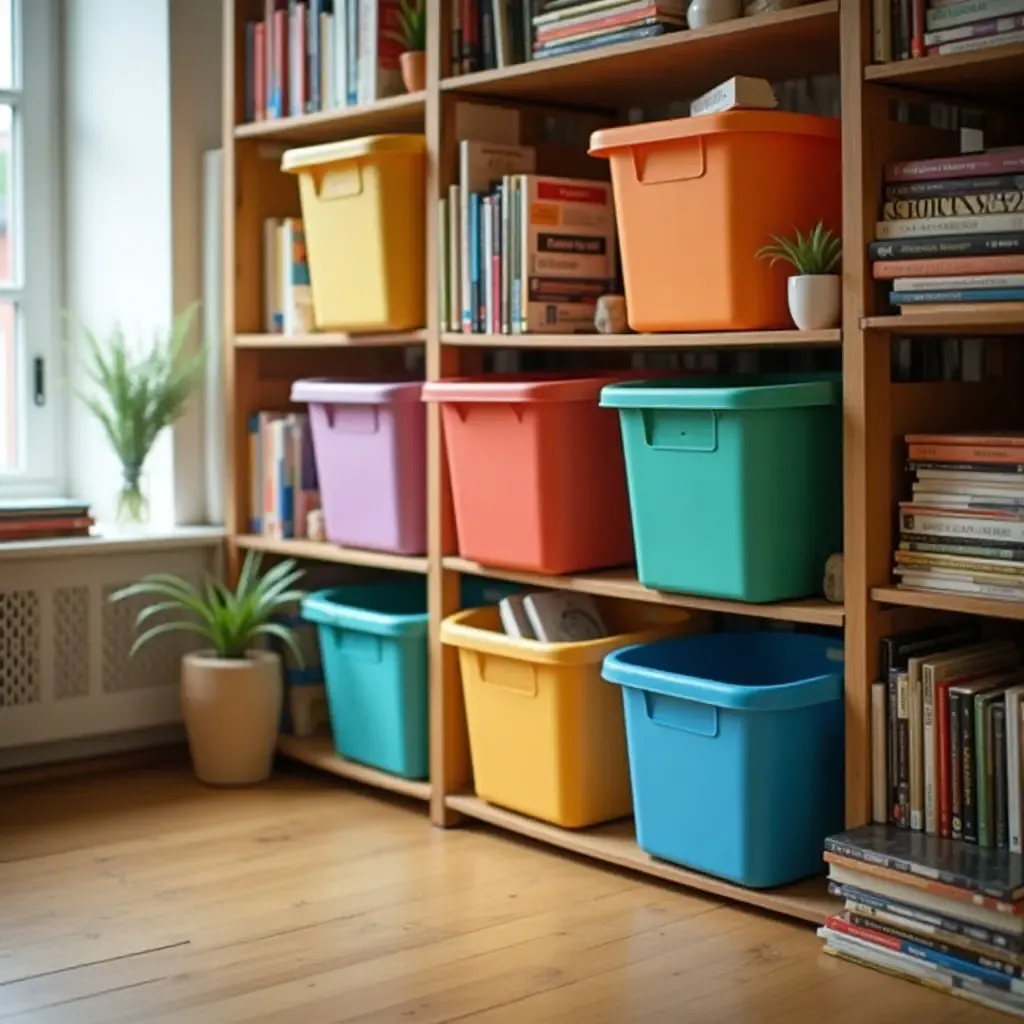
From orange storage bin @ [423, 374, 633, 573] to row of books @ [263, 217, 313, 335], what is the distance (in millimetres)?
590

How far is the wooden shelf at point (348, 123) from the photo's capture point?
3.28 m

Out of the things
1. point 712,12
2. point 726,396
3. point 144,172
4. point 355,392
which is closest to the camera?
point 726,396

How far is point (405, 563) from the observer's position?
3.30 m

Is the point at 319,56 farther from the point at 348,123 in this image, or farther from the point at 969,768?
the point at 969,768

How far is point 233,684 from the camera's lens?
348 centimetres

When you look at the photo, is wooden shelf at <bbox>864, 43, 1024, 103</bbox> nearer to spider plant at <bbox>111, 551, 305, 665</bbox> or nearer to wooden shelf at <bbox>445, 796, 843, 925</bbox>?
wooden shelf at <bbox>445, 796, 843, 925</bbox>

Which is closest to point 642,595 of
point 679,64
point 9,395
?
point 679,64

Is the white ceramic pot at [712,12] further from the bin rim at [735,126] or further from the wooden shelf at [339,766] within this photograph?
the wooden shelf at [339,766]

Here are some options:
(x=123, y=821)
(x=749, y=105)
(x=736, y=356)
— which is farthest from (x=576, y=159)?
(x=123, y=821)

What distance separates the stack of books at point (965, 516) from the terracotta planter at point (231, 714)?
1.49 meters

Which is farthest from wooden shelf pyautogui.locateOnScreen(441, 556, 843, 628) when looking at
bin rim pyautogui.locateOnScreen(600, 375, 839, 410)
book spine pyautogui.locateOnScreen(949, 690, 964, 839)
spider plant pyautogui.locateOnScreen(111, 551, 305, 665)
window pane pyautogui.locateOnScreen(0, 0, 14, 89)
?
window pane pyautogui.locateOnScreen(0, 0, 14, 89)

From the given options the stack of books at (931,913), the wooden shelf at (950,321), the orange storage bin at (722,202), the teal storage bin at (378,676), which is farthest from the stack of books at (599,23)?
the stack of books at (931,913)

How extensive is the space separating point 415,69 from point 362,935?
5.37 ft

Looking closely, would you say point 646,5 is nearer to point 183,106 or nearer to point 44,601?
point 183,106
